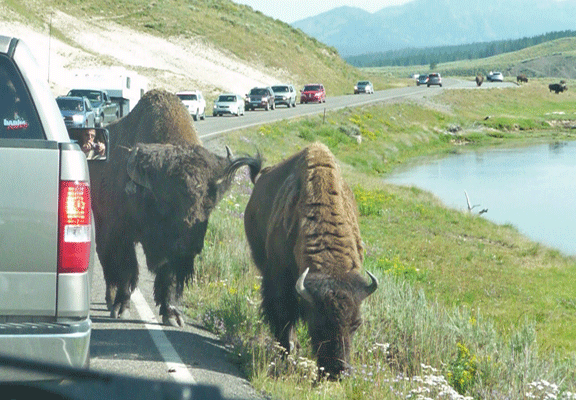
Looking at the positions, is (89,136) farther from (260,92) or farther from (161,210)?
(260,92)

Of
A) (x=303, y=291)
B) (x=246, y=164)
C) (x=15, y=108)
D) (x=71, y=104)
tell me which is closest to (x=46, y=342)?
(x=15, y=108)

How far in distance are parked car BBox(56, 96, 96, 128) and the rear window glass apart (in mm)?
23155

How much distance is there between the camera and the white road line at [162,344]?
6.13 metres

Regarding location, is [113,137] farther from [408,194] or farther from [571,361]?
[408,194]

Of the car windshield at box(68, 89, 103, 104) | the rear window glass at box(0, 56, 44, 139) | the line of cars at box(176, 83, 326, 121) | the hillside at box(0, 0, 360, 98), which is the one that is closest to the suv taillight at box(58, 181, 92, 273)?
the rear window glass at box(0, 56, 44, 139)

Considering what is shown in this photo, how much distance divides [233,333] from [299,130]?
32.4 meters

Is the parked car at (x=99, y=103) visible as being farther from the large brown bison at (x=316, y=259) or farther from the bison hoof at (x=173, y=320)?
the large brown bison at (x=316, y=259)

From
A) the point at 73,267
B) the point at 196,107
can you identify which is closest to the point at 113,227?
the point at 73,267

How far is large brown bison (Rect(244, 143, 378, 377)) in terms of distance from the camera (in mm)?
6172

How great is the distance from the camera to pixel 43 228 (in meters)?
4.02

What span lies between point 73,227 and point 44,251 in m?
0.18

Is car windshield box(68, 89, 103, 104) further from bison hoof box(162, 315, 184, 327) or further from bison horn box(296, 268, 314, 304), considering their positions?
bison horn box(296, 268, 314, 304)

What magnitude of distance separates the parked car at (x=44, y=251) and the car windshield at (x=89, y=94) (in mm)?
29736

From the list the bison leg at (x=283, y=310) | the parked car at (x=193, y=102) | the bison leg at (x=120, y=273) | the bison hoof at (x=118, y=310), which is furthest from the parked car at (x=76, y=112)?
the bison leg at (x=283, y=310)
